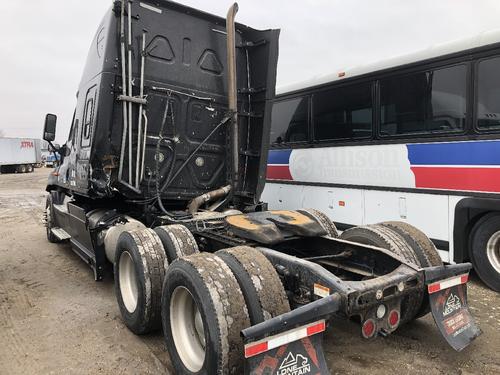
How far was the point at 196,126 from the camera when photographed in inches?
214

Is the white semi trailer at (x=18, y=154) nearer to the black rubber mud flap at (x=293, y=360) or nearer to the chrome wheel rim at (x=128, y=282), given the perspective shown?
the chrome wheel rim at (x=128, y=282)

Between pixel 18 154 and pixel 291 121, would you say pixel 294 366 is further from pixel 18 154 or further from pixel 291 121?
pixel 18 154

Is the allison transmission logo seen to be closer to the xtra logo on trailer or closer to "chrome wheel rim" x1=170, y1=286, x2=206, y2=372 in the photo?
"chrome wheel rim" x1=170, y1=286, x2=206, y2=372

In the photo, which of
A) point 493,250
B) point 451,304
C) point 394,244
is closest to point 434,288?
point 451,304

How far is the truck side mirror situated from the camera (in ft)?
21.5

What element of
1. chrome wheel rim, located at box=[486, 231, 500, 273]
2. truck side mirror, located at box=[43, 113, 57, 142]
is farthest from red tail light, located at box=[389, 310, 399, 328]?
truck side mirror, located at box=[43, 113, 57, 142]

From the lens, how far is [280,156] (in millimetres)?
8297

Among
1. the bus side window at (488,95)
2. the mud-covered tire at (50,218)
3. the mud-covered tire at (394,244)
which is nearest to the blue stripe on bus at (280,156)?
the bus side window at (488,95)

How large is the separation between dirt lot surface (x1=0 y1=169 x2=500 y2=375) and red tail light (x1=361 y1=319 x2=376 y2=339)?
574mm

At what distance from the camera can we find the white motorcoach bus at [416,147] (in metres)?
5.13

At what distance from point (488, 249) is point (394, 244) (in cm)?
238

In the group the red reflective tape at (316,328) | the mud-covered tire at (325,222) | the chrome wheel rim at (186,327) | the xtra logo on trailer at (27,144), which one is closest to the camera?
the red reflective tape at (316,328)

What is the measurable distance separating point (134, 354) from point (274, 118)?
597cm

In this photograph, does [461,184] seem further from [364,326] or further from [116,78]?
[116,78]
